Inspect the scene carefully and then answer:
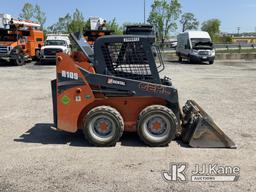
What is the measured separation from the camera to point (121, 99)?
6.57 m

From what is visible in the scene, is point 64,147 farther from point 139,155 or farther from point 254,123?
point 254,123

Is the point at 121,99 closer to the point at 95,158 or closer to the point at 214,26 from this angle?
the point at 95,158

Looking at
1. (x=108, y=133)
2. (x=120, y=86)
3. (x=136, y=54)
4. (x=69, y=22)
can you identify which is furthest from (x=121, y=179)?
(x=69, y=22)

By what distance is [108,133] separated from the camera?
6504 mm

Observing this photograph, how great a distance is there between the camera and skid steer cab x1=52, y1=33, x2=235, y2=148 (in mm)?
6406

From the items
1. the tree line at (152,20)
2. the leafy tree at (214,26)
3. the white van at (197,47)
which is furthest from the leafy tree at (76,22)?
the leafy tree at (214,26)

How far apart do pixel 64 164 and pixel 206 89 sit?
9.22 meters

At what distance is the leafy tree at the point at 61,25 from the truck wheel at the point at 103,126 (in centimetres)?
5507

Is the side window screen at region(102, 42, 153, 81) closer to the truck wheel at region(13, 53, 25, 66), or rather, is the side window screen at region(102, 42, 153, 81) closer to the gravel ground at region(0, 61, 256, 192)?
the gravel ground at region(0, 61, 256, 192)

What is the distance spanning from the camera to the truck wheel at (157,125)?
6.37m

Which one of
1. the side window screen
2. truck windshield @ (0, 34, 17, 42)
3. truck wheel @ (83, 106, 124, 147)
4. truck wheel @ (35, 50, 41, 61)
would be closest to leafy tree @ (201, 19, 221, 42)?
truck wheel @ (35, 50, 41, 61)

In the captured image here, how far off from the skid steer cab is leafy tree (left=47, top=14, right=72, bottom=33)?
5473cm

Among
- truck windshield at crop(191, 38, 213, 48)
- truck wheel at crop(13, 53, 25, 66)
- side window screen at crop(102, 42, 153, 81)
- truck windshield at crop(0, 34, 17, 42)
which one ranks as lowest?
truck wheel at crop(13, 53, 25, 66)

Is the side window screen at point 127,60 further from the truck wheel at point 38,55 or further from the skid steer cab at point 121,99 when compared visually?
the truck wheel at point 38,55
